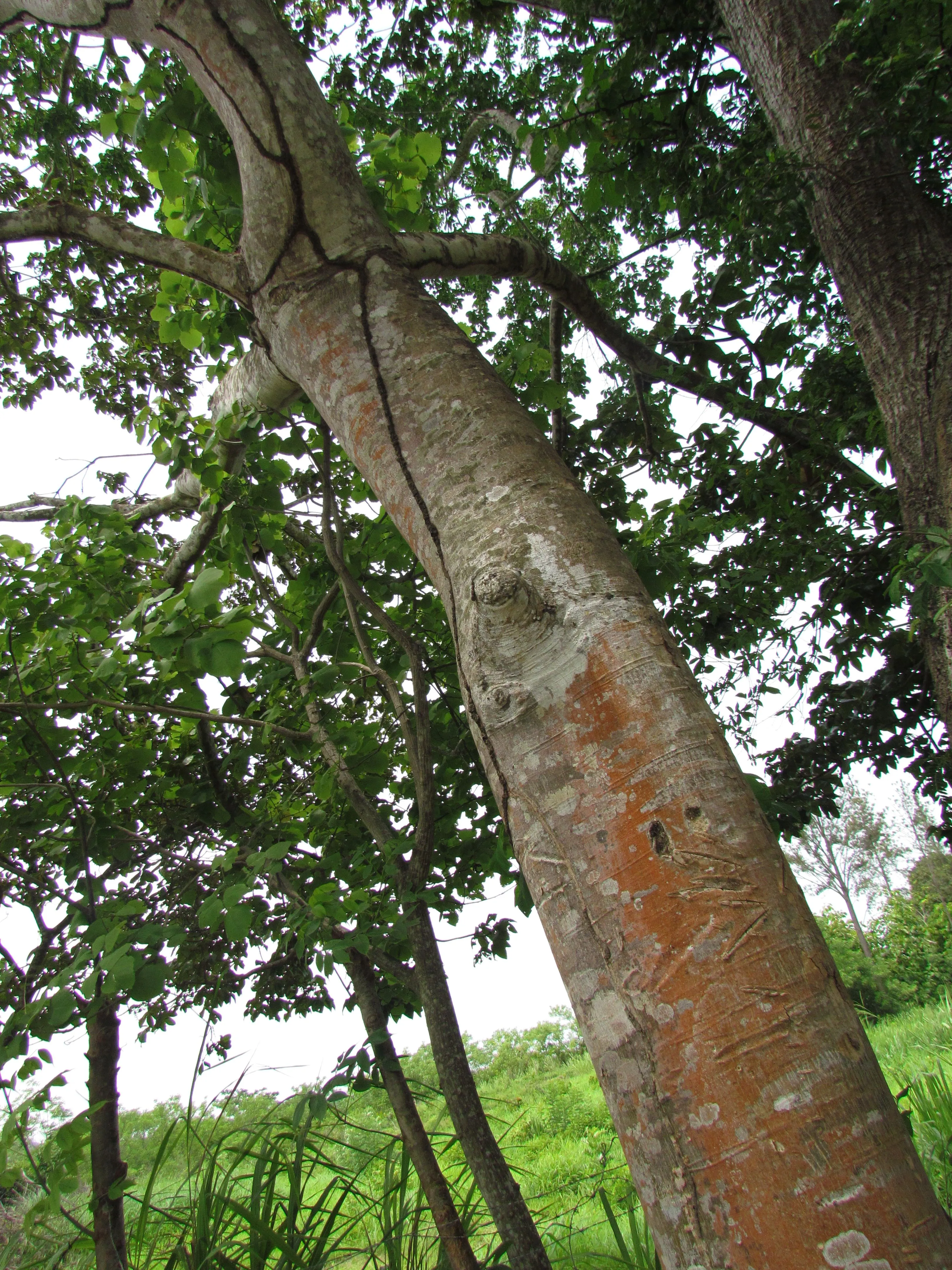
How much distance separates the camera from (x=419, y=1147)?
5.40ft

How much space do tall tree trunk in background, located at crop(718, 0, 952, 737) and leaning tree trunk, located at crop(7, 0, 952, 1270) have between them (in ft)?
6.25

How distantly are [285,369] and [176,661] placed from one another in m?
0.75

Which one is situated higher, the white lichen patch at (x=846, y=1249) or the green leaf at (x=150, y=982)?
the green leaf at (x=150, y=982)

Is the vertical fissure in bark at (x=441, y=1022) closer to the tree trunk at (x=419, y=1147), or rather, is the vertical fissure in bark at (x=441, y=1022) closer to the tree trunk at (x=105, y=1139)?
the tree trunk at (x=419, y=1147)

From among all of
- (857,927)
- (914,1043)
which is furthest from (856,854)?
(914,1043)

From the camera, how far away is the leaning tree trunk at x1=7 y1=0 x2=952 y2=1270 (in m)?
0.62

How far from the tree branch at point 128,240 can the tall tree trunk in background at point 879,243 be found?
223 centimetres

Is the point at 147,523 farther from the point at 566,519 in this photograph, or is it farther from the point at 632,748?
the point at 632,748

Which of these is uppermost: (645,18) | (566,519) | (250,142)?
(645,18)

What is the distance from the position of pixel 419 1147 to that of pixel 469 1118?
0.19 meters

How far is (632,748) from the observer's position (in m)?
0.83

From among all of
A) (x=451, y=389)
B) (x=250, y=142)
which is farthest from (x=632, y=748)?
(x=250, y=142)

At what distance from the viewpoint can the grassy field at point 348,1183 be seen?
1588 mm

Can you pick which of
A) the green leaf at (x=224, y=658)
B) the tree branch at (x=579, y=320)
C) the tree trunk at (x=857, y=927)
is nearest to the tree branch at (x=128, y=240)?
the tree branch at (x=579, y=320)
